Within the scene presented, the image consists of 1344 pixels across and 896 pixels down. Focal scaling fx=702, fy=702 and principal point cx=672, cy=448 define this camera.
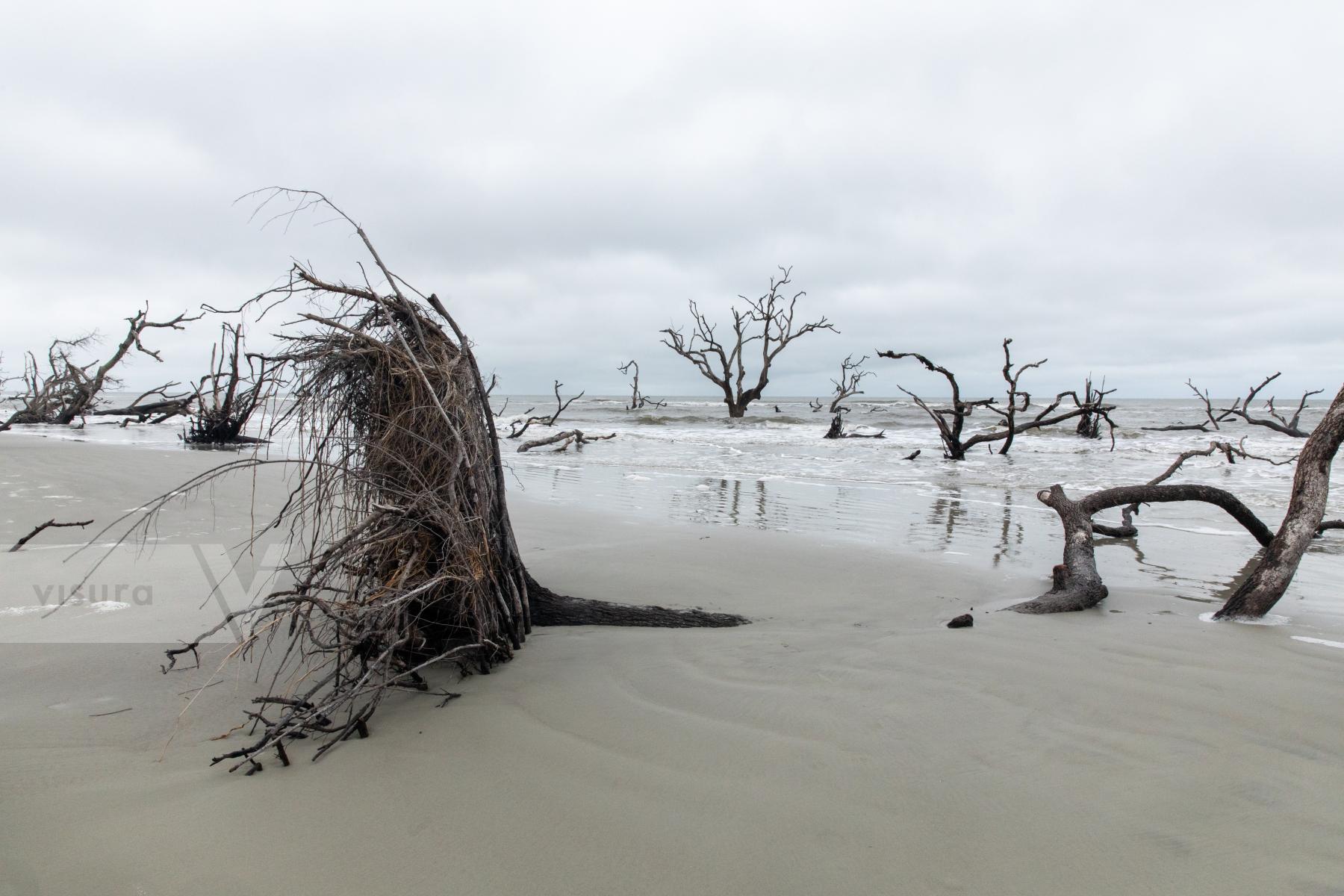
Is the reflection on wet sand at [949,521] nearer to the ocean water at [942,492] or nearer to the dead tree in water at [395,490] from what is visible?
the ocean water at [942,492]

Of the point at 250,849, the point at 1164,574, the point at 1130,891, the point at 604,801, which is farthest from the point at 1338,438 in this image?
the point at 250,849

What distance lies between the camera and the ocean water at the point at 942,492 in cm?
584

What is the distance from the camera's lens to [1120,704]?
9.06ft

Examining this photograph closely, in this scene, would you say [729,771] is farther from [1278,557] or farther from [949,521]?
[949,521]

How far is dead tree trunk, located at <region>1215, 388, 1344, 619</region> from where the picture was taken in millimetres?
3990

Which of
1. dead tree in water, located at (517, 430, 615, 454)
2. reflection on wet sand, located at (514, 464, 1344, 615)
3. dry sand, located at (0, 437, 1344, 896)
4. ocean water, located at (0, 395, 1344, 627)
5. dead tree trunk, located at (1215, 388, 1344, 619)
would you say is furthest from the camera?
dead tree in water, located at (517, 430, 615, 454)

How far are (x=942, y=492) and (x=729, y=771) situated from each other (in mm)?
9865

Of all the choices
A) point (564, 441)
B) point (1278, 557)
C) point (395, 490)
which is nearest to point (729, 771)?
point (395, 490)

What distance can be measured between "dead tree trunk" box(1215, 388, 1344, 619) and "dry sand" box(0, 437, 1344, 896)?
22 centimetres

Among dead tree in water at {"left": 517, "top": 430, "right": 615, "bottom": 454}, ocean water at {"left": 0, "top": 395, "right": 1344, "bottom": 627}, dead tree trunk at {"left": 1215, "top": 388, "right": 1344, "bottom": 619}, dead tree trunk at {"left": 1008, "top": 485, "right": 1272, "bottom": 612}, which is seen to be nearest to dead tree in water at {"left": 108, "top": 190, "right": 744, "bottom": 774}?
ocean water at {"left": 0, "top": 395, "right": 1344, "bottom": 627}

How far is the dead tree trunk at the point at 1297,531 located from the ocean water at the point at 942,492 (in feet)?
1.13

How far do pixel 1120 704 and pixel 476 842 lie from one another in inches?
96.5

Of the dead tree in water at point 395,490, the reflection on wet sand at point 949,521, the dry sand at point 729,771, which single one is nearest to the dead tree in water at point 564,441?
the reflection on wet sand at point 949,521

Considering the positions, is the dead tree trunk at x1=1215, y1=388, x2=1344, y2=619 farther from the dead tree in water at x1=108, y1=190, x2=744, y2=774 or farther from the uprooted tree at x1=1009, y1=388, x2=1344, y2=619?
the dead tree in water at x1=108, y1=190, x2=744, y2=774
